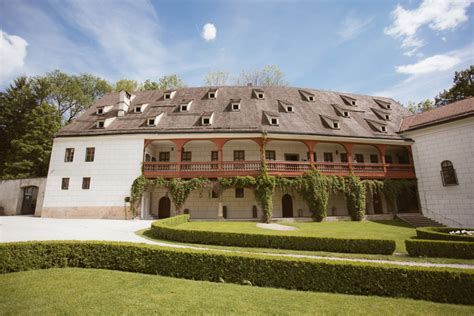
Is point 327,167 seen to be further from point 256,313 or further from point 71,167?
point 71,167

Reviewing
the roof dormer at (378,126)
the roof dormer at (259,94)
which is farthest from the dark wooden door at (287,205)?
the roof dormer at (378,126)

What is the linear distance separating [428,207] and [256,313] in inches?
957

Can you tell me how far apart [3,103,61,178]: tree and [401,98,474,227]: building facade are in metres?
44.0

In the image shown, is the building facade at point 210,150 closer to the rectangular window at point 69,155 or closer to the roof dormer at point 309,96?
the rectangular window at point 69,155

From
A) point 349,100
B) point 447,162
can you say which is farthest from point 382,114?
point 447,162

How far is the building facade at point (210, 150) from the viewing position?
20.3 m

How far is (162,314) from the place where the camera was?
498 centimetres

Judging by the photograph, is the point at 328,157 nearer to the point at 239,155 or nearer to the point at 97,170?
the point at 239,155

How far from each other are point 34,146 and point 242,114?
2725 cm

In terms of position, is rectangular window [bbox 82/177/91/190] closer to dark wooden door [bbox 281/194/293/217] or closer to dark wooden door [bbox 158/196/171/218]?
dark wooden door [bbox 158/196/171/218]

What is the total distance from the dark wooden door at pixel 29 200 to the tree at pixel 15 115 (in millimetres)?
7820

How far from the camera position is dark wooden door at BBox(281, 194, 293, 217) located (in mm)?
22422

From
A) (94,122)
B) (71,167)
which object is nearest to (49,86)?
(94,122)

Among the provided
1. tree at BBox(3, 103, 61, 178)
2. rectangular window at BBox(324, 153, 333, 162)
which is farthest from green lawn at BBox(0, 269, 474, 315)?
tree at BBox(3, 103, 61, 178)
